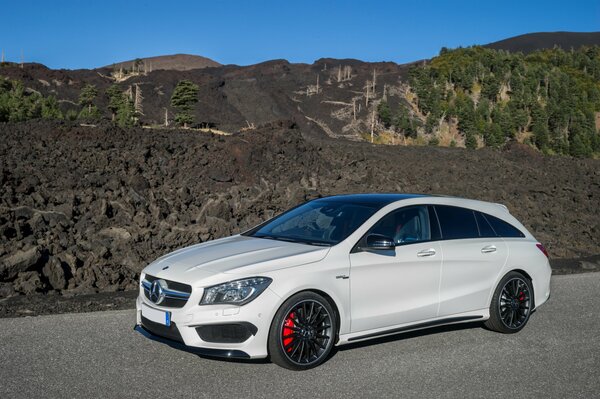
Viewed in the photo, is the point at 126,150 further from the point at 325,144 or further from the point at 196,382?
the point at 196,382

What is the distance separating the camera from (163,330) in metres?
6.68

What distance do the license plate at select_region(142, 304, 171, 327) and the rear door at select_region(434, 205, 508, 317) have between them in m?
2.84

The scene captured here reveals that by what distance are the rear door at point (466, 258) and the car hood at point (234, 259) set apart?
1612mm

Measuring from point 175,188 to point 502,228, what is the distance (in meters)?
17.4

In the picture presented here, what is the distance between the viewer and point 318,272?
268 inches

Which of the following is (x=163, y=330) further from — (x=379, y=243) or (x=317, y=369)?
(x=379, y=243)

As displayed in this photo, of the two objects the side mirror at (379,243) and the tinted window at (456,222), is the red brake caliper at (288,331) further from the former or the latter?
the tinted window at (456,222)

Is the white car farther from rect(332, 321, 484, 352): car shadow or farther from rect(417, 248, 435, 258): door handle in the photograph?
rect(332, 321, 484, 352): car shadow

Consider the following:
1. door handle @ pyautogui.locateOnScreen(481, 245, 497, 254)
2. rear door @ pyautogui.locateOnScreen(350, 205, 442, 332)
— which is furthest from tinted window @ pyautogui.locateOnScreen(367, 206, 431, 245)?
door handle @ pyautogui.locateOnScreen(481, 245, 497, 254)

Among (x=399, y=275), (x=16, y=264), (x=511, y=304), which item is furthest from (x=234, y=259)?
(x=16, y=264)

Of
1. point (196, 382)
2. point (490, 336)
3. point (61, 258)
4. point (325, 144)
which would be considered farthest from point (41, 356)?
point (325, 144)

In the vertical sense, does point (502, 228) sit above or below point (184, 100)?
below

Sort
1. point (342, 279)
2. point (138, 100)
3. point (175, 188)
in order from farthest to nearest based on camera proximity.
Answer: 1. point (138, 100)
2. point (175, 188)
3. point (342, 279)

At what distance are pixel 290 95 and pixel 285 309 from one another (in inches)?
2960
